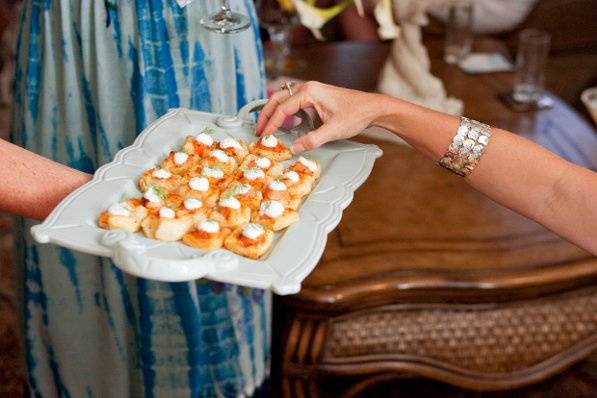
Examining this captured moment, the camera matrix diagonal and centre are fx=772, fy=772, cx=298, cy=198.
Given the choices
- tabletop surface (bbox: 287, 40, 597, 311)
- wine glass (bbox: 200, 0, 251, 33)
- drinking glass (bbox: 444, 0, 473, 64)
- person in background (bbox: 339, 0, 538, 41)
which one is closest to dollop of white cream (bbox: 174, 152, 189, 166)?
wine glass (bbox: 200, 0, 251, 33)

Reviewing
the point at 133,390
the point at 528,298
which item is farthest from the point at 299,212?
the point at 528,298

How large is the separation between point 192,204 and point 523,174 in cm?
53

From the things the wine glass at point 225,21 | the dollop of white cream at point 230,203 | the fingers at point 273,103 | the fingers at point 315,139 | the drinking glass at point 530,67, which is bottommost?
the drinking glass at point 530,67

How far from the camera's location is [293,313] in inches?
65.1

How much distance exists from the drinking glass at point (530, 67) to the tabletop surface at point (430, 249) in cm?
31

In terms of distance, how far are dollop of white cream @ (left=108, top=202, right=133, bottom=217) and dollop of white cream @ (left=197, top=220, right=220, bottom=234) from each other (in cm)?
9

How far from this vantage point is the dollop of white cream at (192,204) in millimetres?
1106

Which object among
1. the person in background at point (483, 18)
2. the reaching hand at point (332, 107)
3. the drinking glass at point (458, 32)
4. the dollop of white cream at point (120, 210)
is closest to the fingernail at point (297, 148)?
the reaching hand at point (332, 107)

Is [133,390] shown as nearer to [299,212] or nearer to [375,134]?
[299,212]

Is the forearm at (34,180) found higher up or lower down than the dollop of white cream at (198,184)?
higher up

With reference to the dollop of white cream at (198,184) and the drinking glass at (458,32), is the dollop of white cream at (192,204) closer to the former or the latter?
the dollop of white cream at (198,184)

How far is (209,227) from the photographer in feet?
3.37

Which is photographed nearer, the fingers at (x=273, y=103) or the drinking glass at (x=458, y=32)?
the fingers at (x=273, y=103)

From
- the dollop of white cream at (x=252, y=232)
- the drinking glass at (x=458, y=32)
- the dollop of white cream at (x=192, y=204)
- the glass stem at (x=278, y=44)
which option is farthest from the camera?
the drinking glass at (x=458, y=32)
